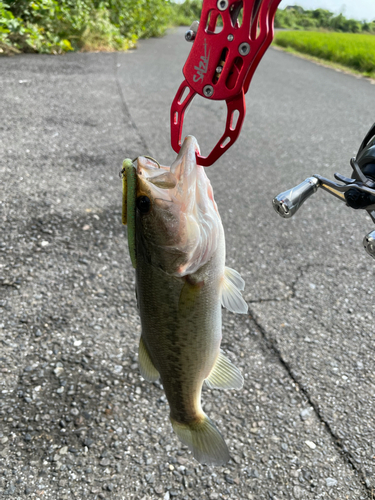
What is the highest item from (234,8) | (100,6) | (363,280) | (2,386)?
(234,8)

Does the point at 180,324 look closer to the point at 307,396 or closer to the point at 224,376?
the point at 224,376

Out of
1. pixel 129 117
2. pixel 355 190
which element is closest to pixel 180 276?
pixel 355 190

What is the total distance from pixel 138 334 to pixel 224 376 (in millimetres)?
1334

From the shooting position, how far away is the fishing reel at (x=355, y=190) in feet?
3.07

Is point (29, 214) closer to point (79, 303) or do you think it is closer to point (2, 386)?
point (79, 303)

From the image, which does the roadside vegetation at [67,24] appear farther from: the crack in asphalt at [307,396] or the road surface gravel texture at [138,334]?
the crack in asphalt at [307,396]

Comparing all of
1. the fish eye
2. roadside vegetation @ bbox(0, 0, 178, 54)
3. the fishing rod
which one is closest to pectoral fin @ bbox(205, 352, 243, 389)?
the fish eye

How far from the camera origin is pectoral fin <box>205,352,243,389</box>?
1.40 m

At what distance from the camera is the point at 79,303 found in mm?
2873

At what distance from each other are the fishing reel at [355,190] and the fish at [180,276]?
0.25 metres

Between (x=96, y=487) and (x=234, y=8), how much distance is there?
1.89m

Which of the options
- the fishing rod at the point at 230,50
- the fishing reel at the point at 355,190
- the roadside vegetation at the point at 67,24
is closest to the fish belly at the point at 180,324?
the fishing reel at the point at 355,190

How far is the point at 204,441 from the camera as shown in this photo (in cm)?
134

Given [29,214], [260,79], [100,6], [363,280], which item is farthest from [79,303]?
[100,6]
